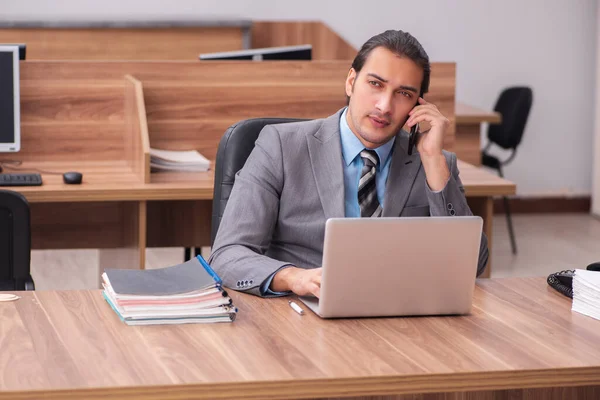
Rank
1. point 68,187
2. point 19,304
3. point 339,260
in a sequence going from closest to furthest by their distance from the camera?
point 339,260, point 19,304, point 68,187

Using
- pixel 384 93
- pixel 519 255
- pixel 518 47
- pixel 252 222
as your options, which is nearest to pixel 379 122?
pixel 384 93

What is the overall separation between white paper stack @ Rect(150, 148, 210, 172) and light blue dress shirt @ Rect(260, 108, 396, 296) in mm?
1142

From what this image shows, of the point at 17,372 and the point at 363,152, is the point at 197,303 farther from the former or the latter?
the point at 363,152

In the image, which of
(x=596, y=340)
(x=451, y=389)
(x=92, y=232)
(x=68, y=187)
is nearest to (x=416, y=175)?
(x=596, y=340)

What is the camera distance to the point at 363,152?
6.95 ft

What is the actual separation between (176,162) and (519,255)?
2.73m

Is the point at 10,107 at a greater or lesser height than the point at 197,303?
greater

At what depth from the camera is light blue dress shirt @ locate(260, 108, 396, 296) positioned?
83.2 inches

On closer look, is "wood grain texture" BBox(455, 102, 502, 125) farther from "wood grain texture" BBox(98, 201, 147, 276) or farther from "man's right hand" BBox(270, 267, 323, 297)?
"man's right hand" BBox(270, 267, 323, 297)

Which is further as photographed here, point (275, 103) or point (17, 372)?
point (275, 103)

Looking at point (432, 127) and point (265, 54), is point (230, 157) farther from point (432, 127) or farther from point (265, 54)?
point (265, 54)

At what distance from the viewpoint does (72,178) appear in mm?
2938

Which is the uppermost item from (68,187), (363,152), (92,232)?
(363,152)

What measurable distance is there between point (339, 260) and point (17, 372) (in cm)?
54
